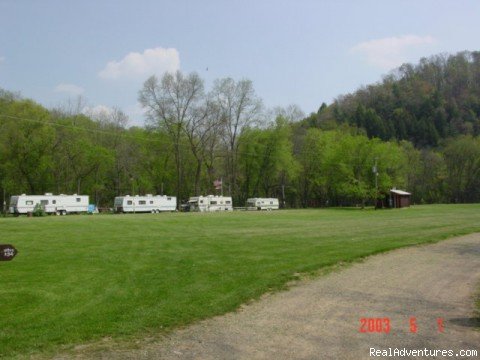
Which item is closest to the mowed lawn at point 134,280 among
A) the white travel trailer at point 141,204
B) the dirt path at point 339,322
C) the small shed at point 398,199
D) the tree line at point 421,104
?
the dirt path at point 339,322

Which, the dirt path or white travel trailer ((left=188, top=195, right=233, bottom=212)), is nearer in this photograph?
the dirt path

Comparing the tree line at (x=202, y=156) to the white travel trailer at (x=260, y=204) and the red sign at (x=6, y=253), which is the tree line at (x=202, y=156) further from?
the red sign at (x=6, y=253)

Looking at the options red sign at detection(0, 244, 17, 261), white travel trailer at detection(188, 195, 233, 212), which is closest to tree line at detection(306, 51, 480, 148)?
white travel trailer at detection(188, 195, 233, 212)

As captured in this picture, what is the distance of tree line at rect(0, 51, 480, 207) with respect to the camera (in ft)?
216

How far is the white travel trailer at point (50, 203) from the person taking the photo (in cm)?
5434

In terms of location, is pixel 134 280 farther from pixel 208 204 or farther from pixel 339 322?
pixel 208 204

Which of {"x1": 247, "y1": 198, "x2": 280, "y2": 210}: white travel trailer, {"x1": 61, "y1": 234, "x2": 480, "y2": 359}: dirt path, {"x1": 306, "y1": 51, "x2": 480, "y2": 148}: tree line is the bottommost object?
{"x1": 61, "y1": 234, "x2": 480, "y2": 359}: dirt path

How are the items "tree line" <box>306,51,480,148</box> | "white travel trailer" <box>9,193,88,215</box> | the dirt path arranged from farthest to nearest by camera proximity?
1. "tree line" <box>306,51,480,148</box>
2. "white travel trailer" <box>9,193,88,215</box>
3. the dirt path

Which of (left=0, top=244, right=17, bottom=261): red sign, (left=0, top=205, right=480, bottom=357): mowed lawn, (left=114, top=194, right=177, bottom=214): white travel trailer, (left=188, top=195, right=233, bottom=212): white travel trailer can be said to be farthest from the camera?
(left=188, top=195, right=233, bottom=212): white travel trailer

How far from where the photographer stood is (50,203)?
186ft

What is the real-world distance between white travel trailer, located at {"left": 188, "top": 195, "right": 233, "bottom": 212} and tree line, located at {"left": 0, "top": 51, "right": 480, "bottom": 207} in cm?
695

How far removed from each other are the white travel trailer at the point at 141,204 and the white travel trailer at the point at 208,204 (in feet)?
10.3

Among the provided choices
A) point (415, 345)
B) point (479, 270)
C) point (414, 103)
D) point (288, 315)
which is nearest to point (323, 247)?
point (479, 270)

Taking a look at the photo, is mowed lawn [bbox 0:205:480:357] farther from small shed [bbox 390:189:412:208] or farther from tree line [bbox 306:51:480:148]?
tree line [bbox 306:51:480:148]
